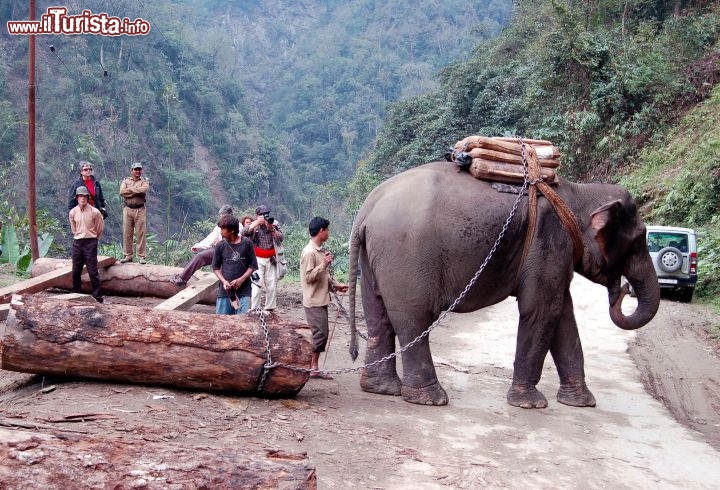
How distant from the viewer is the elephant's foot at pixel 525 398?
24.0ft

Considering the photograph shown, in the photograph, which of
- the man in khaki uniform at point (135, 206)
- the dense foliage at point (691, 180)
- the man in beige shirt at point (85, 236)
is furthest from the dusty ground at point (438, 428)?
the dense foliage at point (691, 180)

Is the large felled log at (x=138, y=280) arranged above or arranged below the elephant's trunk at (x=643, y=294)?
below

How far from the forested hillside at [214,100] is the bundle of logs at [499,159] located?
14092mm

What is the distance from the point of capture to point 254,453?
13.5 ft

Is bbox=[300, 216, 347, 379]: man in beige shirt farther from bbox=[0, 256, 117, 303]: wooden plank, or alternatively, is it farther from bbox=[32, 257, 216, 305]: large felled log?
bbox=[0, 256, 117, 303]: wooden plank

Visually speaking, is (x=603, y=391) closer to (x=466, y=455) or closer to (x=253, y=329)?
(x=466, y=455)

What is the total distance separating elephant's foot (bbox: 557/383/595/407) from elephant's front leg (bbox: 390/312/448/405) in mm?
1299

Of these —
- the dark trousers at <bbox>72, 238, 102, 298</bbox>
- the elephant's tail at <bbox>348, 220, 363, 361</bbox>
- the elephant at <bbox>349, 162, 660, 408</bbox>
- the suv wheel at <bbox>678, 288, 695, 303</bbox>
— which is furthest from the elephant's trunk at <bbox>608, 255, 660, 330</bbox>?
the suv wheel at <bbox>678, 288, 695, 303</bbox>

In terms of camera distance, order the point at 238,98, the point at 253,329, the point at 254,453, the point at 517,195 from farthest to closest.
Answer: the point at 238,98, the point at 517,195, the point at 253,329, the point at 254,453

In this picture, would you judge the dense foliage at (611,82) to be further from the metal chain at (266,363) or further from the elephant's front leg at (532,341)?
the metal chain at (266,363)

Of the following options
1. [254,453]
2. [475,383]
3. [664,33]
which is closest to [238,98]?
[664,33]

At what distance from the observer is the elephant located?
23.1 ft

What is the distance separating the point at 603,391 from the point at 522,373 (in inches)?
62.8

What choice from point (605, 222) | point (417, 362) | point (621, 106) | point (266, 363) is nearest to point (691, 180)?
point (621, 106)
